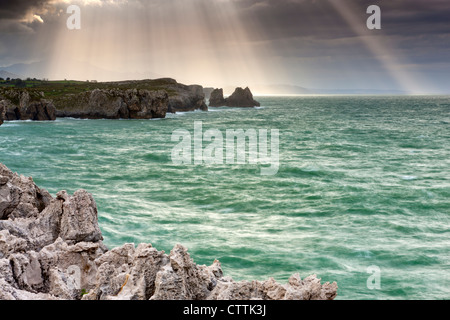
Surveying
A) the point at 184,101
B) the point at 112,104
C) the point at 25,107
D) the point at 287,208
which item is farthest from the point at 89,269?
the point at 184,101

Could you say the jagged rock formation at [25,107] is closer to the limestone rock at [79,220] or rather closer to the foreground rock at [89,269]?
the foreground rock at [89,269]

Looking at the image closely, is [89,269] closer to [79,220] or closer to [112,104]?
[79,220]

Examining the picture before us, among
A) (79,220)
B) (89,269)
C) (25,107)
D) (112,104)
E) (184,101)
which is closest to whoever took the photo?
(89,269)

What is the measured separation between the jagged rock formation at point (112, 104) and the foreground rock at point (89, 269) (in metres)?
111

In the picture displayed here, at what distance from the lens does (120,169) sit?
47.8 metres

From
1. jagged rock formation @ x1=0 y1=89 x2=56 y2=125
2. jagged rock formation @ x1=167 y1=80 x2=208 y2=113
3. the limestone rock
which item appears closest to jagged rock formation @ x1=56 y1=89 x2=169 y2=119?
jagged rock formation @ x1=0 y1=89 x2=56 y2=125

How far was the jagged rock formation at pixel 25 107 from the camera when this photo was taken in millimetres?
106750

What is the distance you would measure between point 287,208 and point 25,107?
305ft

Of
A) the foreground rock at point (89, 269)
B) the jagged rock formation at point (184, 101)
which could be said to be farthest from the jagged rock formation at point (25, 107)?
the foreground rock at point (89, 269)

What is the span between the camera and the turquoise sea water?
21.0 m

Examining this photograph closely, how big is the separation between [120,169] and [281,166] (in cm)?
1804

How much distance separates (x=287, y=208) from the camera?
1252 inches
